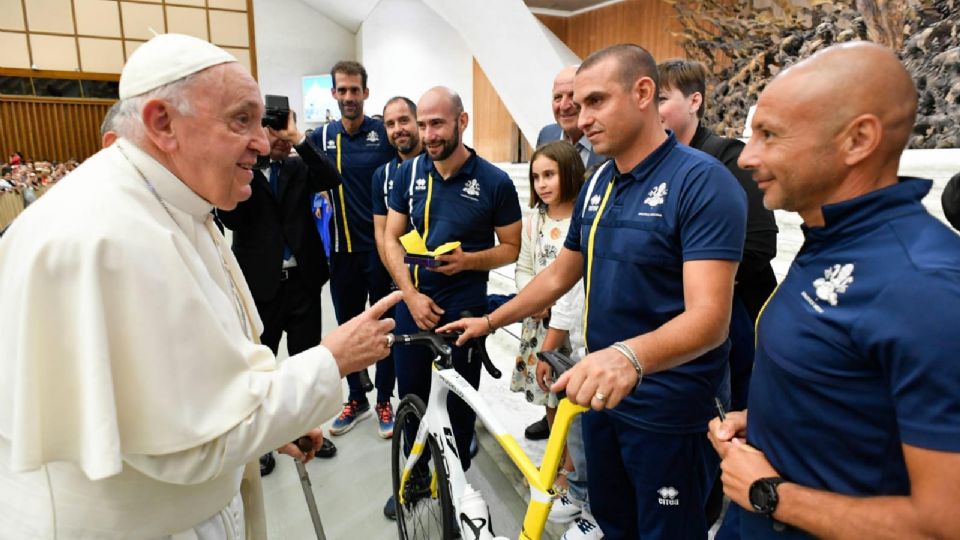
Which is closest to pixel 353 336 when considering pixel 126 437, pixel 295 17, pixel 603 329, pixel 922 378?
pixel 126 437

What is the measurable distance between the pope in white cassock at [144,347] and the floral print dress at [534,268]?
4.39 feet

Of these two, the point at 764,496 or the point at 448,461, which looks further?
the point at 448,461

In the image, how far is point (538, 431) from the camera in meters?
2.84

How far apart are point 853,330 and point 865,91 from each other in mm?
349

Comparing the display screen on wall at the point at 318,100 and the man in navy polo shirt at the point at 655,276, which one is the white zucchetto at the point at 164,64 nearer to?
the man in navy polo shirt at the point at 655,276

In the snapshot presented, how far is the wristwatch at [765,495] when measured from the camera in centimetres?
83

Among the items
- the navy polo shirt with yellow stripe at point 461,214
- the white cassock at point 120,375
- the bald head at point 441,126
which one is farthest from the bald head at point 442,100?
the white cassock at point 120,375

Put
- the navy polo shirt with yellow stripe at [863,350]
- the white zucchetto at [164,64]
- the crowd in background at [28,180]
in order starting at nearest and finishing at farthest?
the navy polo shirt with yellow stripe at [863,350]
the white zucchetto at [164,64]
the crowd in background at [28,180]

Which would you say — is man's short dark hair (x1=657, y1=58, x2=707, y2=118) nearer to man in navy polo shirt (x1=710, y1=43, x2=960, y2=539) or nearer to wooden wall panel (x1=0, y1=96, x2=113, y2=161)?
man in navy polo shirt (x1=710, y1=43, x2=960, y2=539)

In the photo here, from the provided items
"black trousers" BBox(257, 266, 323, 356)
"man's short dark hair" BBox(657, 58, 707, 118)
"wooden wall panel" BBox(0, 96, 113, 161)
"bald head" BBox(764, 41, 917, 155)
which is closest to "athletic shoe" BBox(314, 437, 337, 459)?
"black trousers" BBox(257, 266, 323, 356)

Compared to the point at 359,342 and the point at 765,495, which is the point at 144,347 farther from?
the point at 765,495

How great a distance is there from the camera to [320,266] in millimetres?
2957

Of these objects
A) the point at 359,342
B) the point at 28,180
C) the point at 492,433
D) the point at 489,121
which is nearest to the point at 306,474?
the point at 492,433

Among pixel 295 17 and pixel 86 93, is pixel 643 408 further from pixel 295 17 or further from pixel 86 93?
pixel 86 93
